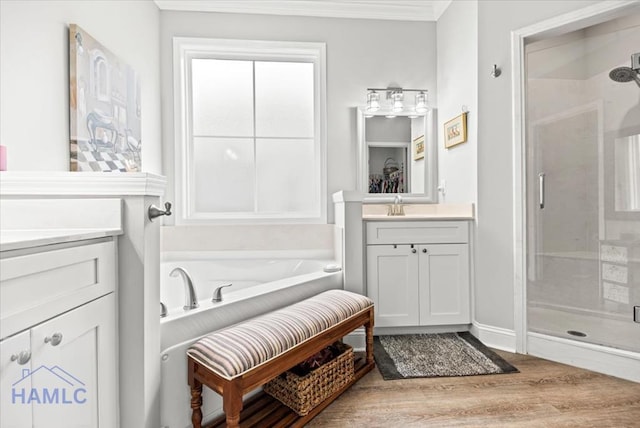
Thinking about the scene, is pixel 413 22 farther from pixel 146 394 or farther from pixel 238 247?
pixel 146 394

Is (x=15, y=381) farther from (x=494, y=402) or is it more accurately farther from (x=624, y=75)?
(x=624, y=75)

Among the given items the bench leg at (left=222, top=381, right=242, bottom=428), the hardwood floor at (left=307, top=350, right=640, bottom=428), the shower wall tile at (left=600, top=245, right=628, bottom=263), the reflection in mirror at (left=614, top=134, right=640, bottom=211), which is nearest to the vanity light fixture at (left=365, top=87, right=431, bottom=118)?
the reflection in mirror at (left=614, top=134, right=640, bottom=211)

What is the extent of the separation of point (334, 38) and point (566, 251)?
95.1 inches

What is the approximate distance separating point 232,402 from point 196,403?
0.24 m

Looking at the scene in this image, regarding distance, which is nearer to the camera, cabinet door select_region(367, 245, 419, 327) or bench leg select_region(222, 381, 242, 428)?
bench leg select_region(222, 381, 242, 428)

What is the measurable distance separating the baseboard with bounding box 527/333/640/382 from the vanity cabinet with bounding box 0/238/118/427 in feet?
7.54

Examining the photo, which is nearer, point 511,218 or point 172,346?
Answer: point 172,346

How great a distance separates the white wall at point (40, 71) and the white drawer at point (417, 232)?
188cm

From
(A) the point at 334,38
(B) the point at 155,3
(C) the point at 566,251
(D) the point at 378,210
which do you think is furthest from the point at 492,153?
(B) the point at 155,3

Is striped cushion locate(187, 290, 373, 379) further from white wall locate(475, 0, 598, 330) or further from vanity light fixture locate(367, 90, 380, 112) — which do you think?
vanity light fixture locate(367, 90, 380, 112)

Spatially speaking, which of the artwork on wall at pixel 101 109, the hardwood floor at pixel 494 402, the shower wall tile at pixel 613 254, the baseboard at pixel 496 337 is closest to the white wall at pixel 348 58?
the artwork on wall at pixel 101 109

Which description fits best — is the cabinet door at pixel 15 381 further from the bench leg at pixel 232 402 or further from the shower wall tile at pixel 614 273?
the shower wall tile at pixel 614 273

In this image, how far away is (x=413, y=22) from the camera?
3.03 m

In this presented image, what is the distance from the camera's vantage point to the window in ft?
9.53
